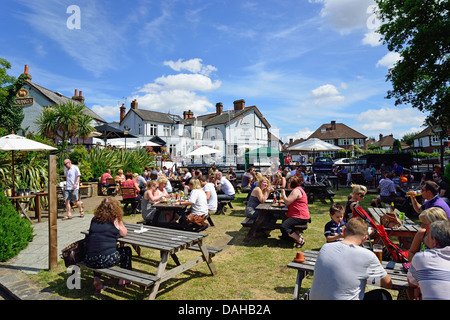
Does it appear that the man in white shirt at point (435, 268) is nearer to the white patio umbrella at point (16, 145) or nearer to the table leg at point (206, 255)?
the table leg at point (206, 255)

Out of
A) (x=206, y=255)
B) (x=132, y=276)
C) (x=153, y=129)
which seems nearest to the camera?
(x=132, y=276)

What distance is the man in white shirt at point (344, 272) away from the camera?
7.68 ft

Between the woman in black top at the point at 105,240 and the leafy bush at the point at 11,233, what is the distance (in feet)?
8.07

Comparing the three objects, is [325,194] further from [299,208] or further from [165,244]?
[165,244]

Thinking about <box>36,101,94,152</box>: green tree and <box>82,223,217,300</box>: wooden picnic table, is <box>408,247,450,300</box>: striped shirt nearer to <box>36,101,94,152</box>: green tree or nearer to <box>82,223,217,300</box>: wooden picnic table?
<box>82,223,217,300</box>: wooden picnic table

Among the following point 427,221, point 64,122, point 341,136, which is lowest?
point 427,221

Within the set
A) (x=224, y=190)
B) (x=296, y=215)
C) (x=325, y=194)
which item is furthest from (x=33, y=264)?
(x=325, y=194)

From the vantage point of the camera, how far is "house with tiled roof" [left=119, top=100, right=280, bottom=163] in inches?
1518

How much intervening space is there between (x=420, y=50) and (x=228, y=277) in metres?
12.9

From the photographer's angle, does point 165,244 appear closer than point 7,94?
Yes

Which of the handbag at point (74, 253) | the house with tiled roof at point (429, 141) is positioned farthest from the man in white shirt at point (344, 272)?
the house with tiled roof at point (429, 141)

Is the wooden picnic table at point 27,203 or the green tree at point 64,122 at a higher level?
the green tree at point 64,122

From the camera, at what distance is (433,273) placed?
7.54ft
